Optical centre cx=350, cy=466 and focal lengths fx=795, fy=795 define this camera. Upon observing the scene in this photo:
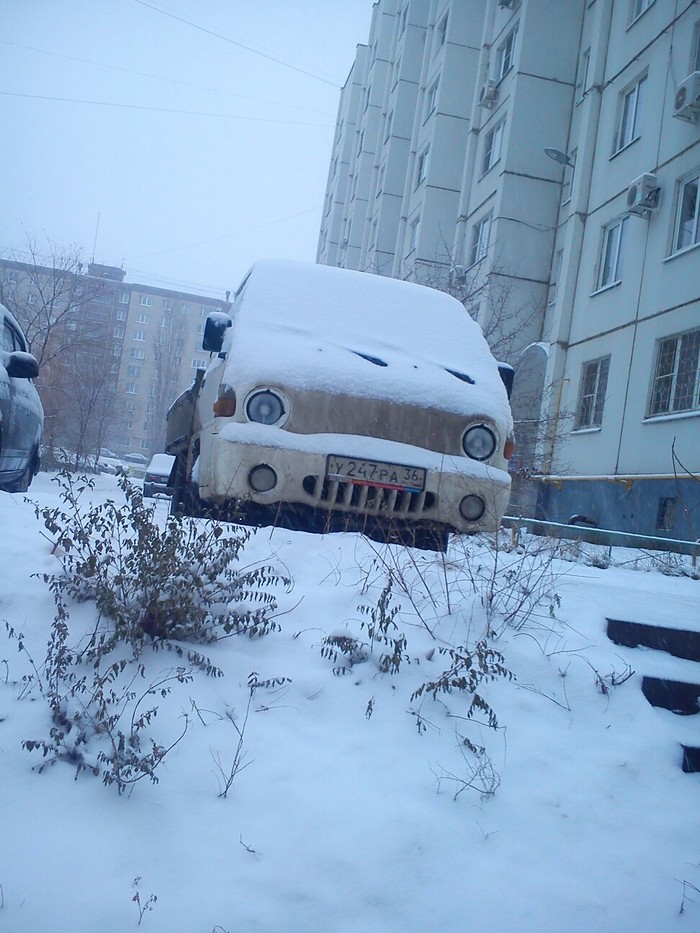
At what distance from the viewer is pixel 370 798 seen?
232cm

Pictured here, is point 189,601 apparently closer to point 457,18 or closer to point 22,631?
point 22,631

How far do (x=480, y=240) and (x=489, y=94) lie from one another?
385 cm

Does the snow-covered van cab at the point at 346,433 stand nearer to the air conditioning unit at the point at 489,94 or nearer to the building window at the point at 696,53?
the building window at the point at 696,53

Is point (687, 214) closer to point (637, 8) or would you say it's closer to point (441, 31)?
point (637, 8)

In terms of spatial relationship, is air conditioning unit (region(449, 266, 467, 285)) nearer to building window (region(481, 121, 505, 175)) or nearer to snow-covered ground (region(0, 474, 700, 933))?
building window (region(481, 121, 505, 175))

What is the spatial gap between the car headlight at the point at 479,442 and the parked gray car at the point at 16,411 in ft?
10.5

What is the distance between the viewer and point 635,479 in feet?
43.8

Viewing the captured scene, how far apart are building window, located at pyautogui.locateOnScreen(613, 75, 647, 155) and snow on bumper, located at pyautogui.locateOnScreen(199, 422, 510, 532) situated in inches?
542

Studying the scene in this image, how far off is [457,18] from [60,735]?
28.7 m

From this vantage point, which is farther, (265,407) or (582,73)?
(582,73)

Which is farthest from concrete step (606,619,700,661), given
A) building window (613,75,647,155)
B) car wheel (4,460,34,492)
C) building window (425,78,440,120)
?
building window (425,78,440,120)

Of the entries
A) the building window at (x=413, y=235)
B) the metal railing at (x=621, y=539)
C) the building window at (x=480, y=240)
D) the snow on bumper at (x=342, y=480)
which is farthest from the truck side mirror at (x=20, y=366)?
the building window at (x=413, y=235)

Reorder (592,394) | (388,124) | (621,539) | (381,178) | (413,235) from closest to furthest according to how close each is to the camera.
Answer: (621,539) → (592,394) → (413,235) → (388,124) → (381,178)

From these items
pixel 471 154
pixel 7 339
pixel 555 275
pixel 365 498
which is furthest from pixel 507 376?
pixel 471 154
